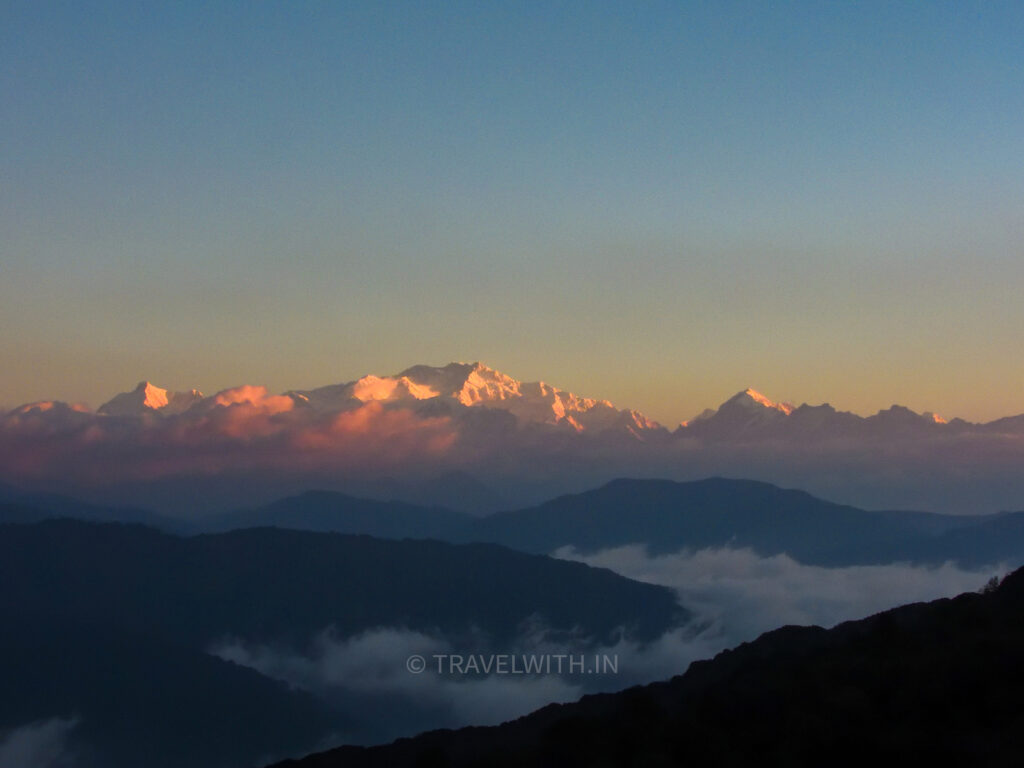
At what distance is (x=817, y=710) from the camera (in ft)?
248

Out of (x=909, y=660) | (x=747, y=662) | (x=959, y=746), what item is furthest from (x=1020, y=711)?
(x=747, y=662)

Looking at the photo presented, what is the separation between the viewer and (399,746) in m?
106

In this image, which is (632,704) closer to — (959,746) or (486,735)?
(486,735)

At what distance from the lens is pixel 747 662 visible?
96.6 meters

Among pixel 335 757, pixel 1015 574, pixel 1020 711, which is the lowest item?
pixel 335 757

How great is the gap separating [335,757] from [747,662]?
39752 millimetres

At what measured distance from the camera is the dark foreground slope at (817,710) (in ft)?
227

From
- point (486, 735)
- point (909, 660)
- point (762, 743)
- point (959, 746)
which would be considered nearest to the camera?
point (959, 746)

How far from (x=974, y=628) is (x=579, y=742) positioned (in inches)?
1191

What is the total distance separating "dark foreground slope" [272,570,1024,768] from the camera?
69188 mm

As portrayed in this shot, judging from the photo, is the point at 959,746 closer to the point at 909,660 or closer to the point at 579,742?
the point at 909,660

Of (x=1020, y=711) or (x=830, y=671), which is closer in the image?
(x=1020, y=711)

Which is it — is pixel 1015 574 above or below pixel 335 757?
above

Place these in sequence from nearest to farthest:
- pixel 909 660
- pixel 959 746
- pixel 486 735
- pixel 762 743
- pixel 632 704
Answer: pixel 959 746 < pixel 762 743 < pixel 909 660 < pixel 632 704 < pixel 486 735
